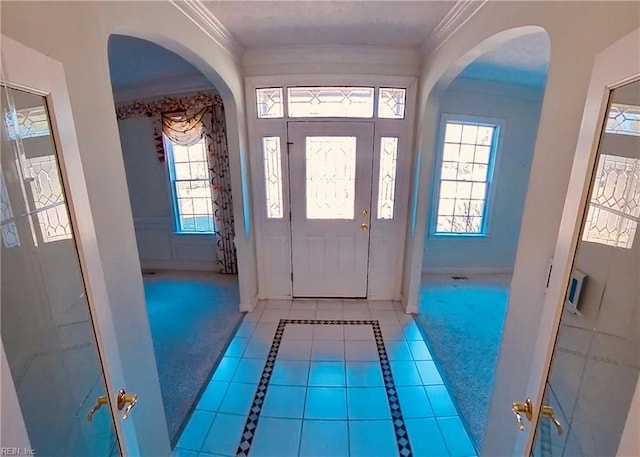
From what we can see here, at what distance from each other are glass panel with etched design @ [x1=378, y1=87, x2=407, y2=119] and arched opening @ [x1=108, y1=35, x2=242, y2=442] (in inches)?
60.8

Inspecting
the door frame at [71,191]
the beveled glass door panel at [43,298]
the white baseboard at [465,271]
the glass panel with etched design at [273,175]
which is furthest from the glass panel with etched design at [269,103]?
the white baseboard at [465,271]

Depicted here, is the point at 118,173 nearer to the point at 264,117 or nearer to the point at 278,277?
the point at 264,117

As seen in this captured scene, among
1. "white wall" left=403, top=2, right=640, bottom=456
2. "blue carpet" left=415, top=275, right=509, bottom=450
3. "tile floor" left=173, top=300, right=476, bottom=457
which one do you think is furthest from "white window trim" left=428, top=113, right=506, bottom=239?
"white wall" left=403, top=2, right=640, bottom=456

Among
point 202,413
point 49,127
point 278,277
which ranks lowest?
point 202,413

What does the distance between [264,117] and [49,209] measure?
8.42 ft

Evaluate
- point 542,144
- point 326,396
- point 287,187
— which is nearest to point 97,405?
point 326,396

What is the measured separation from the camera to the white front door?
3100mm

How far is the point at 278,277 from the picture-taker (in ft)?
11.5

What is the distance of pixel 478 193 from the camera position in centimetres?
430

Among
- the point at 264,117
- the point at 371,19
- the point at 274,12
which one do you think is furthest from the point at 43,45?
the point at 264,117

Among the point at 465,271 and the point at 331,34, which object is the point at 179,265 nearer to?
the point at 331,34

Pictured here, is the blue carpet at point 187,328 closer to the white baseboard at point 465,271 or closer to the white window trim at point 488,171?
the white baseboard at point 465,271

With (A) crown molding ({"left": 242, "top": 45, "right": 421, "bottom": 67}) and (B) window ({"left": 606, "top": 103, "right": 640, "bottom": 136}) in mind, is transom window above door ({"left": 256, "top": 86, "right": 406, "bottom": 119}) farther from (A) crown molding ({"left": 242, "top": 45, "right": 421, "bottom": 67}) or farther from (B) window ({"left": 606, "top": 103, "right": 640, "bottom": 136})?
(B) window ({"left": 606, "top": 103, "right": 640, "bottom": 136})

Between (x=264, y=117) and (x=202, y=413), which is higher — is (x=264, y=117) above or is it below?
above
